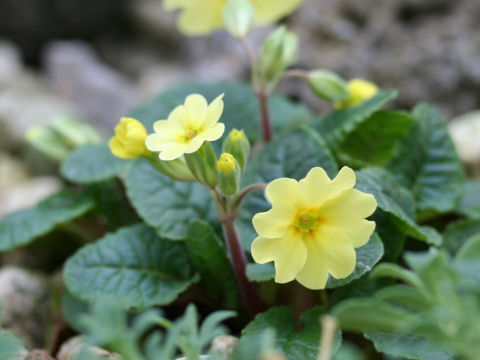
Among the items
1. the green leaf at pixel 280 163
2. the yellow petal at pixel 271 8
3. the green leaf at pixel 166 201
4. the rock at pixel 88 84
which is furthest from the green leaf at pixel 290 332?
the rock at pixel 88 84

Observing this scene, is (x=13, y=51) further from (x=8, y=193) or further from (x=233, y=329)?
(x=233, y=329)

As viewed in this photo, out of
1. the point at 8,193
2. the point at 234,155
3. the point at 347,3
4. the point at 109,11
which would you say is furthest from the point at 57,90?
the point at 234,155

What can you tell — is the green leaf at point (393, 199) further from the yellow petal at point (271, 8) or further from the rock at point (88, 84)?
the rock at point (88, 84)

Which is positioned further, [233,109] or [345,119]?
[233,109]

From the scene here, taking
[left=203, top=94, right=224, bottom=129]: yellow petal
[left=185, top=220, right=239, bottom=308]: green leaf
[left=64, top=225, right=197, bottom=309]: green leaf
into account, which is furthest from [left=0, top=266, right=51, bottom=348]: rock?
[left=203, top=94, right=224, bottom=129]: yellow petal

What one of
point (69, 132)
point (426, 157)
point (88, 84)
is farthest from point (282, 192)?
point (88, 84)

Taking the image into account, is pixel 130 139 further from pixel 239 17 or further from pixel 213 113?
pixel 239 17
